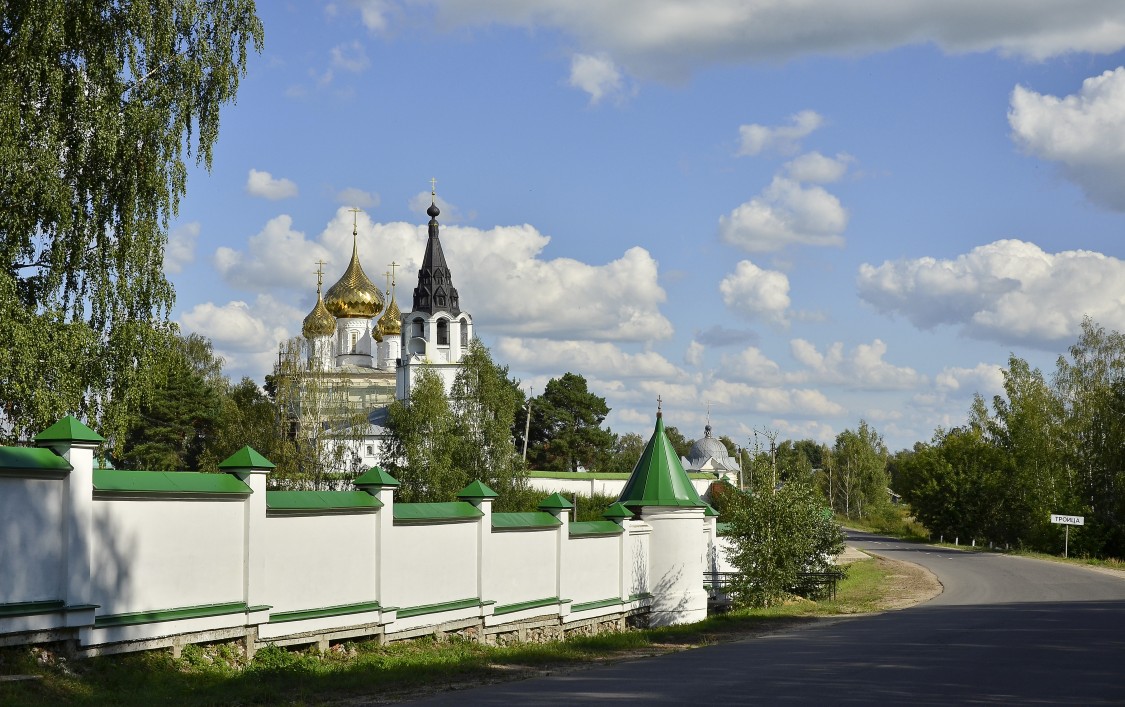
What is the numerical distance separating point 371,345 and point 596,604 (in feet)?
204

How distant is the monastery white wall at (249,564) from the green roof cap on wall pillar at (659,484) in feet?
12.2

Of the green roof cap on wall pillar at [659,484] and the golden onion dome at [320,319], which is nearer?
the green roof cap on wall pillar at [659,484]

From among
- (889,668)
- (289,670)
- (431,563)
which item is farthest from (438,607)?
(889,668)

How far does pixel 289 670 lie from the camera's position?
1131 centimetres

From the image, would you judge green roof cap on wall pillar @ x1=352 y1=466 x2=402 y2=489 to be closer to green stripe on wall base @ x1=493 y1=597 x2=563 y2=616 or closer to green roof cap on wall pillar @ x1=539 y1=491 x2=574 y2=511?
green stripe on wall base @ x1=493 y1=597 x2=563 y2=616

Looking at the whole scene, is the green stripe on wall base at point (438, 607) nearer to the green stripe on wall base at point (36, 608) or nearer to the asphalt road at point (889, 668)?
the asphalt road at point (889, 668)

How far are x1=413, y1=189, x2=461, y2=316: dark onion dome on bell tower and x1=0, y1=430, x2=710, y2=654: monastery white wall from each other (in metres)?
51.5

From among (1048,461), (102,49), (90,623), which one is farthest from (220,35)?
(1048,461)

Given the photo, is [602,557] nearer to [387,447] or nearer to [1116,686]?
[1116,686]

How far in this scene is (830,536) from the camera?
2691 cm

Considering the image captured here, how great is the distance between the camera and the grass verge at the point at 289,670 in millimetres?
9484

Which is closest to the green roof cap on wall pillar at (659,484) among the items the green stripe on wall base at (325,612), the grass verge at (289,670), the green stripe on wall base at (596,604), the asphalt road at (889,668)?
the green stripe on wall base at (596,604)

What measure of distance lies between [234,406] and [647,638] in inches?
1394

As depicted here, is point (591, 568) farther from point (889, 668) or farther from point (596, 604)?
point (889, 668)
